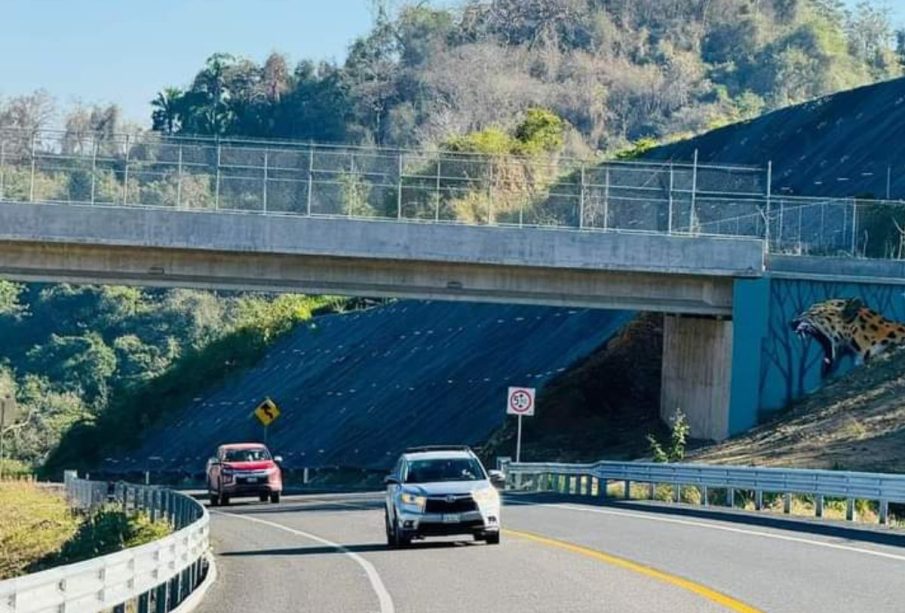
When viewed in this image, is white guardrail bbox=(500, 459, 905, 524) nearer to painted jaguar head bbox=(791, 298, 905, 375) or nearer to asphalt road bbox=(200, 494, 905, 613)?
asphalt road bbox=(200, 494, 905, 613)

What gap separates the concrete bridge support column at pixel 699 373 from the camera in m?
51.4

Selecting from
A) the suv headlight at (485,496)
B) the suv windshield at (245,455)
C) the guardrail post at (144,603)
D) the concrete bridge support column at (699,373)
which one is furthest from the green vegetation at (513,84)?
the guardrail post at (144,603)

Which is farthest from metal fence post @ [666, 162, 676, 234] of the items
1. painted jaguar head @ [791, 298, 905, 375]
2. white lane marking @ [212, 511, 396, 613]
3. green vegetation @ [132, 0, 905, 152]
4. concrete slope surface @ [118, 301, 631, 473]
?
→ green vegetation @ [132, 0, 905, 152]

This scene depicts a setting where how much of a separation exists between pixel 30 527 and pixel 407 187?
44.4 feet

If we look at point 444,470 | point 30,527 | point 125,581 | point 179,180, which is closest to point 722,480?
point 444,470

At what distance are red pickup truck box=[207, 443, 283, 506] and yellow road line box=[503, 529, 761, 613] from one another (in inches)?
697

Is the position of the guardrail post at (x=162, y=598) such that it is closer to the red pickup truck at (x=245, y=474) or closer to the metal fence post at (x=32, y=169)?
the red pickup truck at (x=245, y=474)

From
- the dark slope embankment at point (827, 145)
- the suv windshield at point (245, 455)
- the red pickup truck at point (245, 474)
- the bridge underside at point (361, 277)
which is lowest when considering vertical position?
the red pickup truck at point (245, 474)

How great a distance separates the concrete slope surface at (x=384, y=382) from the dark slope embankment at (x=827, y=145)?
13.2 m

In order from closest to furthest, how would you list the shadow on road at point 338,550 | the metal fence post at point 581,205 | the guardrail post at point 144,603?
the guardrail post at point 144,603 < the shadow on road at point 338,550 < the metal fence post at point 581,205

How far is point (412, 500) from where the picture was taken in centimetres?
2638

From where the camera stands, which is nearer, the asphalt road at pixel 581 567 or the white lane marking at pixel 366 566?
Answer: the asphalt road at pixel 581 567

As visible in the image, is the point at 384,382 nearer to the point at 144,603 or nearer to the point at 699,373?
the point at 699,373

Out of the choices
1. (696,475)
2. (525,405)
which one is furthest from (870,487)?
(525,405)
